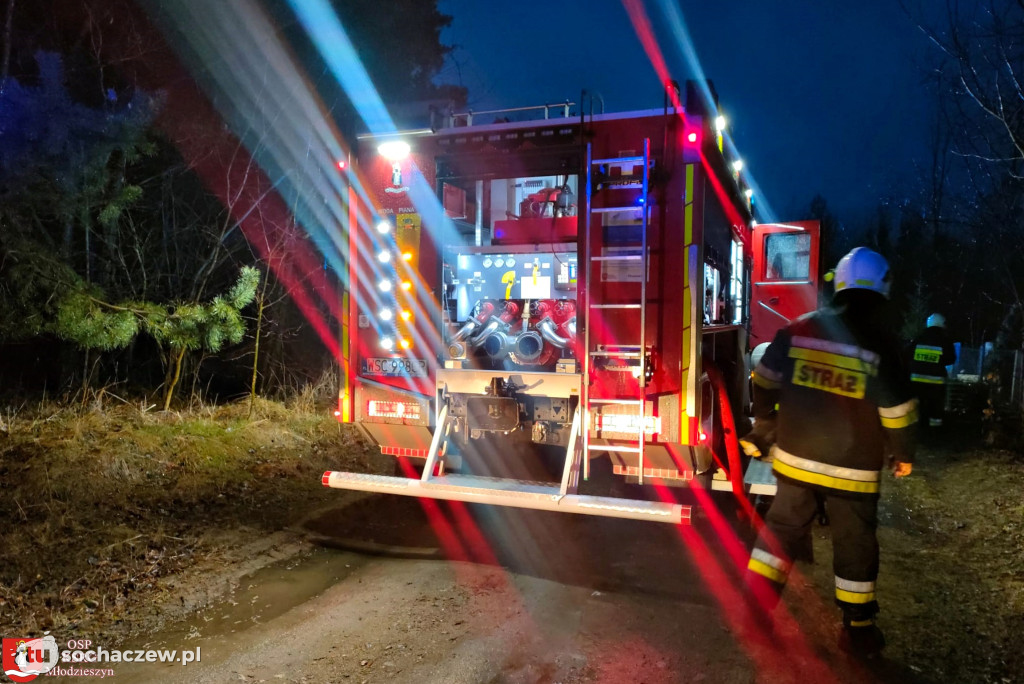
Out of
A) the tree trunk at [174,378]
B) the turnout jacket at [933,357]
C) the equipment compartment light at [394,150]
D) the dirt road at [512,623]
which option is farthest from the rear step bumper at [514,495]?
the turnout jacket at [933,357]

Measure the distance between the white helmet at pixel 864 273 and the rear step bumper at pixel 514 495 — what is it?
4.92ft

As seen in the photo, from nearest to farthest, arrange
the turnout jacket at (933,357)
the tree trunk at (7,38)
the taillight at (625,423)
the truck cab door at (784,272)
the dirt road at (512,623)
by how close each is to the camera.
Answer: the dirt road at (512,623) → the taillight at (625,423) → the tree trunk at (7,38) → the truck cab door at (784,272) → the turnout jacket at (933,357)

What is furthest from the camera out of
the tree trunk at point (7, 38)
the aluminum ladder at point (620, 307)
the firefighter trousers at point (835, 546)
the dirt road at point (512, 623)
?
the tree trunk at point (7, 38)

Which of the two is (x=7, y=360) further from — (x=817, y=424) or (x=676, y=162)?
(x=817, y=424)

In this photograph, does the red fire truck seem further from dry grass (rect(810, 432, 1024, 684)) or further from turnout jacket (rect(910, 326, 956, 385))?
turnout jacket (rect(910, 326, 956, 385))

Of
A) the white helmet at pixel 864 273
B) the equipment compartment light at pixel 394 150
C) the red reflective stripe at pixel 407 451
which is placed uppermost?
the equipment compartment light at pixel 394 150

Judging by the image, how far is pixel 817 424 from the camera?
132 inches

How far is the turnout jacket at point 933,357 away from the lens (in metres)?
7.62

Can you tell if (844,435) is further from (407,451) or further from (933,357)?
(933,357)

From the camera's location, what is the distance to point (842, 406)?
3.27 meters

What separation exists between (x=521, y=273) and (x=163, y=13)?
17.6 feet

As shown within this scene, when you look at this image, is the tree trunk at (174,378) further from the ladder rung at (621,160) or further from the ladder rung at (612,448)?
the ladder rung at (621,160)

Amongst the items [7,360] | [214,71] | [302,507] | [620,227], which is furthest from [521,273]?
[7,360]

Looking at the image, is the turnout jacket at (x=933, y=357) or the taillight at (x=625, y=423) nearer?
the taillight at (x=625, y=423)
